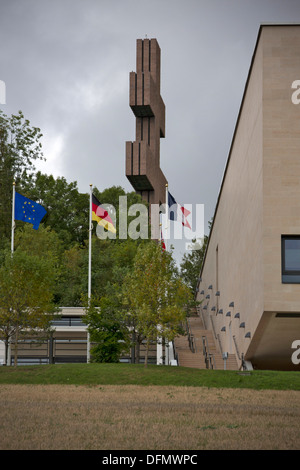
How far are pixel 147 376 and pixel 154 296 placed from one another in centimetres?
496

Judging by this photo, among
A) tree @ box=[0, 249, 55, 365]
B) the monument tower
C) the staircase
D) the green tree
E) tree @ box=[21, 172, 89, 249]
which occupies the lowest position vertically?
the staircase

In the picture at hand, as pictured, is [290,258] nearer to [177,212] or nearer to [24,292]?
[177,212]

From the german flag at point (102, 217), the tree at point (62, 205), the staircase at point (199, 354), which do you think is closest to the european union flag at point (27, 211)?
the german flag at point (102, 217)

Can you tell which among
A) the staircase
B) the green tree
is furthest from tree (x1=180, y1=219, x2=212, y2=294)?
the green tree

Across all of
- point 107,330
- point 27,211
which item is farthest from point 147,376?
point 27,211

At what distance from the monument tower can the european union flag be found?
34.6 metres

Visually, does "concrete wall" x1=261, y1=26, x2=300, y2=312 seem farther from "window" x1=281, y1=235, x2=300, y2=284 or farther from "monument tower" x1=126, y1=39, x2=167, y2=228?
"monument tower" x1=126, y1=39, x2=167, y2=228

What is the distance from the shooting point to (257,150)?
99.9 feet

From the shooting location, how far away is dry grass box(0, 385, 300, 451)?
46.1ft

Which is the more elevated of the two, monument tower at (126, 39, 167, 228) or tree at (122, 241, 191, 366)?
monument tower at (126, 39, 167, 228)

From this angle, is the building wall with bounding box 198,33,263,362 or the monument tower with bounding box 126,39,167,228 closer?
the building wall with bounding box 198,33,263,362
